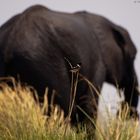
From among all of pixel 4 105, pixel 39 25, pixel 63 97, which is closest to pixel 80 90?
pixel 63 97

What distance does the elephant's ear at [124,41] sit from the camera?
7.03m

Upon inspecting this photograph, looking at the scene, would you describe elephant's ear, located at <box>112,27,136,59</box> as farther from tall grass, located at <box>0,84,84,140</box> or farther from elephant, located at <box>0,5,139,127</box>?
tall grass, located at <box>0,84,84,140</box>

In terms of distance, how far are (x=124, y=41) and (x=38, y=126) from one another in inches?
133

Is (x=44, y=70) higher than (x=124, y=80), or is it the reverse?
(x=44, y=70)

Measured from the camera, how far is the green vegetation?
374cm

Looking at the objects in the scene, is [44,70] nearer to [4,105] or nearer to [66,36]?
[66,36]

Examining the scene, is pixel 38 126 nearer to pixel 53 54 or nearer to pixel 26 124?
pixel 26 124

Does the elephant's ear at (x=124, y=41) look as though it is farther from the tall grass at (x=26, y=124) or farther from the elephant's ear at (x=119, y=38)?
the tall grass at (x=26, y=124)

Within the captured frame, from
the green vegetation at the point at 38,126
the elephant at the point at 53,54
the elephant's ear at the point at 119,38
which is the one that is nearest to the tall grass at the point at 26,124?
the green vegetation at the point at 38,126

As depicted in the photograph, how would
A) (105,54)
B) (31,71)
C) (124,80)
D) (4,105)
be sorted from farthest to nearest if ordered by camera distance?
(124,80), (105,54), (31,71), (4,105)

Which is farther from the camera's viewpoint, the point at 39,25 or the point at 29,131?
the point at 39,25

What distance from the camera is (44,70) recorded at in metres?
5.20

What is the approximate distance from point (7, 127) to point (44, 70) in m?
1.29

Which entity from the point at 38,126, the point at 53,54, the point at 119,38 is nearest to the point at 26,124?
the point at 38,126
